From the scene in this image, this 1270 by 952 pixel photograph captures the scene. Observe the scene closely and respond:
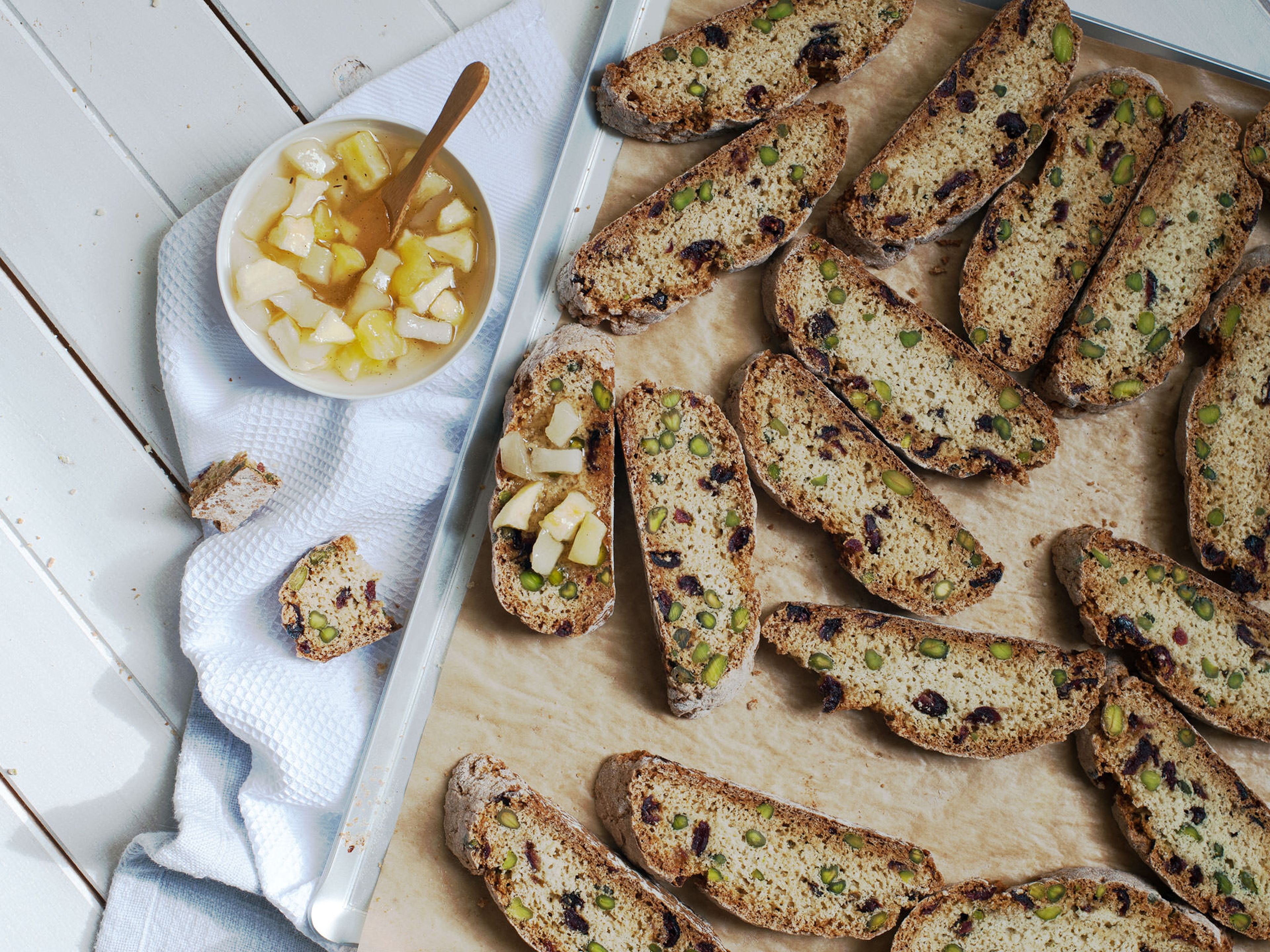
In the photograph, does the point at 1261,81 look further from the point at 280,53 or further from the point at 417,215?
the point at 280,53

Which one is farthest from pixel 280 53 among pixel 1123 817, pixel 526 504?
Result: pixel 1123 817

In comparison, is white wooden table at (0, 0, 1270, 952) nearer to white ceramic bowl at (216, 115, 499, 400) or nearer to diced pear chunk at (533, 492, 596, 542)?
white ceramic bowl at (216, 115, 499, 400)

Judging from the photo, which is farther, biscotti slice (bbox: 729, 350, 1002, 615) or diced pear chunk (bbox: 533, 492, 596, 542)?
biscotti slice (bbox: 729, 350, 1002, 615)

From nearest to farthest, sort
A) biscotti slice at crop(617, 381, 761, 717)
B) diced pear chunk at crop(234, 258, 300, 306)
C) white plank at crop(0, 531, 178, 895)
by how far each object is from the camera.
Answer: diced pear chunk at crop(234, 258, 300, 306) → biscotti slice at crop(617, 381, 761, 717) → white plank at crop(0, 531, 178, 895)

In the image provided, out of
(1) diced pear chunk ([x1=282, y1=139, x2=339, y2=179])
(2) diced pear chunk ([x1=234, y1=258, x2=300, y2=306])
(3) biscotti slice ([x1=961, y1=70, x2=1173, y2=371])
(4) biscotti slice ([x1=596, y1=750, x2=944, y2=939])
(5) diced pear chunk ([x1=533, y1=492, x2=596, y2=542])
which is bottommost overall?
(4) biscotti slice ([x1=596, y1=750, x2=944, y2=939])

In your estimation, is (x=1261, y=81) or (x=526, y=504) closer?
(x=526, y=504)

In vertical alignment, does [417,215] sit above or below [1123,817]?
above

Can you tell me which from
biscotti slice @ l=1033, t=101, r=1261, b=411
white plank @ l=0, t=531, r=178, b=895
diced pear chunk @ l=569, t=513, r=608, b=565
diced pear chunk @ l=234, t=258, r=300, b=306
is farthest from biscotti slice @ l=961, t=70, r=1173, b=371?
white plank @ l=0, t=531, r=178, b=895
